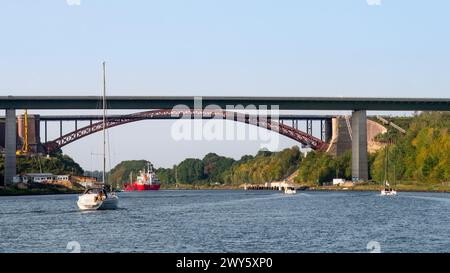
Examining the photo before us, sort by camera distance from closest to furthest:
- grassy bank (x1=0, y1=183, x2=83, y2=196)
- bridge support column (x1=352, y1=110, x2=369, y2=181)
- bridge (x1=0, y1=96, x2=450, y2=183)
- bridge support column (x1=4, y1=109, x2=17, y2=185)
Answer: bridge support column (x1=4, y1=109, x2=17, y2=185) → bridge (x1=0, y1=96, x2=450, y2=183) → grassy bank (x1=0, y1=183, x2=83, y2=196) → bridge support column (x1=352, y1=110, x2=369, y2=181)

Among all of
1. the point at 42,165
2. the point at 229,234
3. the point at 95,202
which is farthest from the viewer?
the point at 42,165

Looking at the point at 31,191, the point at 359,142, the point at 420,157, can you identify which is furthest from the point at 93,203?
the point at 420,157

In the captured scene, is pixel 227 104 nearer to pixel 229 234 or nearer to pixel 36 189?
pixel 36 189

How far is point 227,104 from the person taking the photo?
411 feet

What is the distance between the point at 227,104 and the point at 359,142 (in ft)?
65.7

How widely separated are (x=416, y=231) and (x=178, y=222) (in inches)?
554

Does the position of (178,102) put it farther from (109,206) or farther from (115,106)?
(109,206)

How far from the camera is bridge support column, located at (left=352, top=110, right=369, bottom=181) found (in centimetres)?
12700

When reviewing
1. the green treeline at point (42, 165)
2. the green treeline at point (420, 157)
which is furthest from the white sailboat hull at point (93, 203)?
the green treeline at point (42, 165)

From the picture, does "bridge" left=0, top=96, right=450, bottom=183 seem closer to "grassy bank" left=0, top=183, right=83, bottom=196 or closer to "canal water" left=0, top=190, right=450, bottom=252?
"grassy bank" left=0, top=183, right=83, bottom=196

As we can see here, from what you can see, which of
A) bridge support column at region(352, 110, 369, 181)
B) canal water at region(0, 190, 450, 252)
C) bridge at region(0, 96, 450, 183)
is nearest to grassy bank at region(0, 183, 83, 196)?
bridge at region(0, 96, 450, 183)

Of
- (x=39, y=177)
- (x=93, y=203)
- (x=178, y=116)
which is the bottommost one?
(x=93, y=203)

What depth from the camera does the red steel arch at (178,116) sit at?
13362 cm
